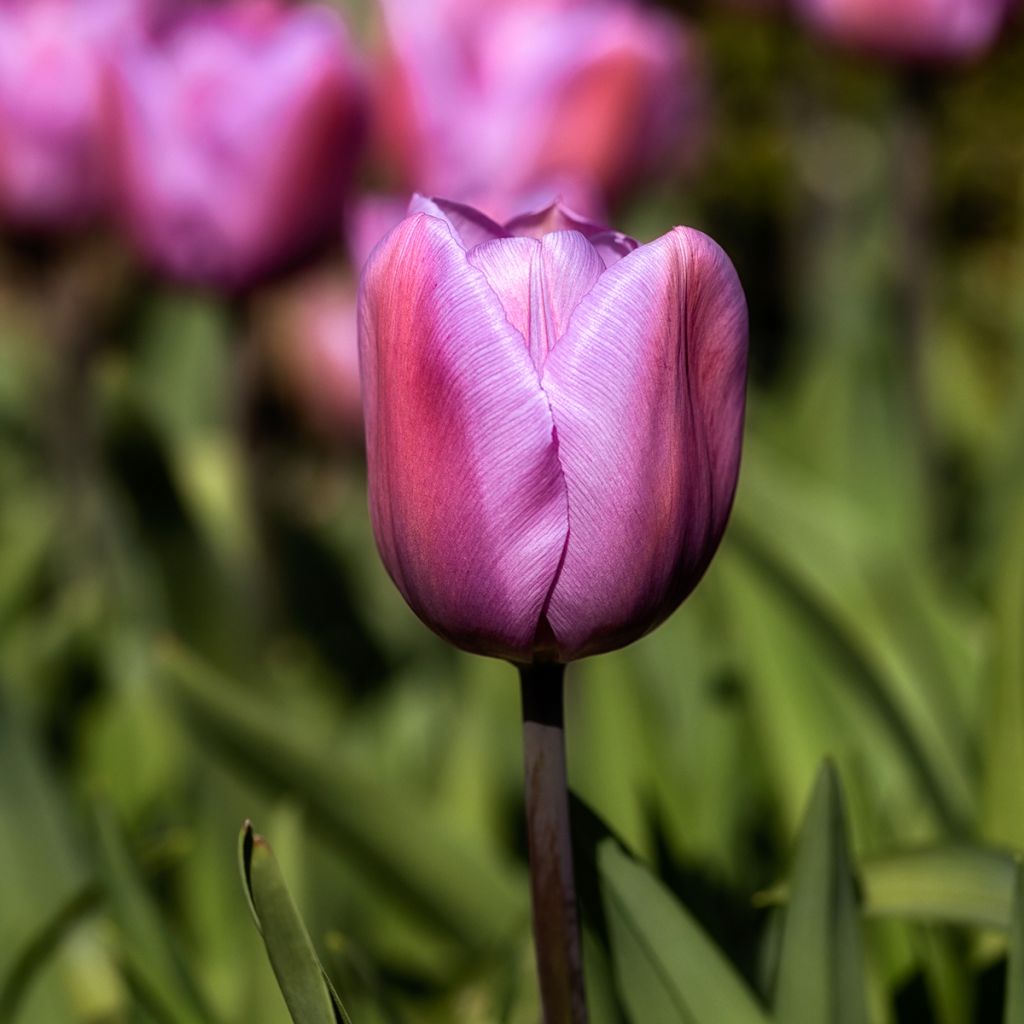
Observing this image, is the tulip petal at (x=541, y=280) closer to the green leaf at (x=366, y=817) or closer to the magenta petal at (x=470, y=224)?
the magenta petal at (x=470, y=224)

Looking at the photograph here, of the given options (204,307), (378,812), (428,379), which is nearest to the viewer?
(428,379)

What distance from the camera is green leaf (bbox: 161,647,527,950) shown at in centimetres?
95

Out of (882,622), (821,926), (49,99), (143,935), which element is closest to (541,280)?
(821,926)

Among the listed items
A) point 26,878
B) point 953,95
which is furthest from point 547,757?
point 953,95

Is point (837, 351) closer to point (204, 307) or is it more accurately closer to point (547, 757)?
point (204, 307)

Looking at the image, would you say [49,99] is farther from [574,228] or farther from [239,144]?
[574,228]

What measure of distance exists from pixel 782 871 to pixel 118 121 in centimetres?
76

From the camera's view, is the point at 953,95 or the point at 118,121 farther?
the point at 953,95

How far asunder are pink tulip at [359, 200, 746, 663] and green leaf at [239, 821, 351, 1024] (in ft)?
0.31

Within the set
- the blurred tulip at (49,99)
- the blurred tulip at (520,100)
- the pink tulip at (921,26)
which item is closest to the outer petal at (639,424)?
the blurred tulip at (520,100)

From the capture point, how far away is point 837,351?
180 cm

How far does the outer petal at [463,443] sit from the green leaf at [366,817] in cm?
45

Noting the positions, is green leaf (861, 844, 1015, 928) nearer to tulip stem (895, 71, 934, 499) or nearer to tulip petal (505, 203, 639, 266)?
tulip petal (505, 203, 639, 266)

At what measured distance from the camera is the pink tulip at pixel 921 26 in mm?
1299
